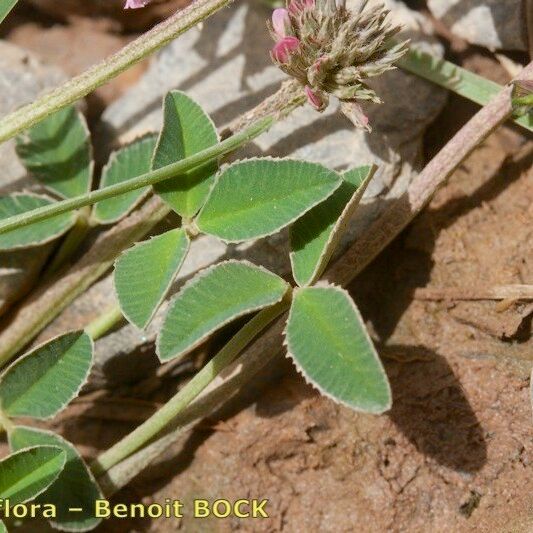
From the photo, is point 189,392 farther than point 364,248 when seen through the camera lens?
No

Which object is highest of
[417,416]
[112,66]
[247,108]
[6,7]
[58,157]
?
[6,7]

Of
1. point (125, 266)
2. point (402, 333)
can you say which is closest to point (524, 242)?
point (402, 333)

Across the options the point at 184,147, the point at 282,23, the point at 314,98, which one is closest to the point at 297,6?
the point at 282,23

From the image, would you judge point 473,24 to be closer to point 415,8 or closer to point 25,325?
point 415,8

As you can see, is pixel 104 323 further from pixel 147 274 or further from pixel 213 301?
pixel 213 301

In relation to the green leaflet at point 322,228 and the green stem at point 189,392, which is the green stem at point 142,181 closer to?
the green leaflet at point 322,228

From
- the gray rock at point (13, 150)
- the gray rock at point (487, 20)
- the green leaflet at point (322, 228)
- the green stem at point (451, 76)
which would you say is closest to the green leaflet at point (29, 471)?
the gray rock at point (13, 150)
